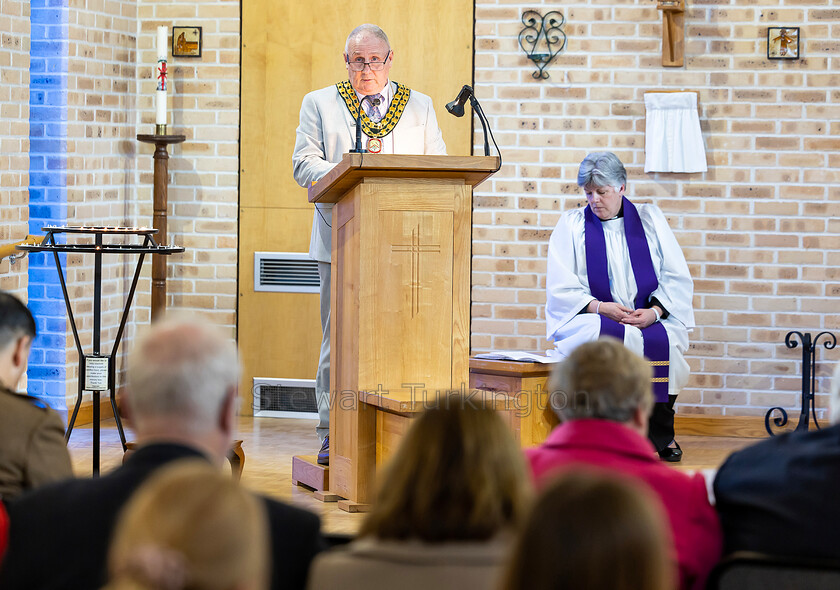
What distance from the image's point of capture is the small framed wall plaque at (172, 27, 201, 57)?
643cm

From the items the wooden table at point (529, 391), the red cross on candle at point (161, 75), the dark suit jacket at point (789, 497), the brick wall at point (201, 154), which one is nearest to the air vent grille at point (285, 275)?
the brick wall at point (201, 154)

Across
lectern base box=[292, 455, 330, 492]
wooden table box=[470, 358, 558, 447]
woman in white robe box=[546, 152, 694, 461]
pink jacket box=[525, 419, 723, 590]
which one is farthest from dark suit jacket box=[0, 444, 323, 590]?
woman in white robe box=[546, 152, 694, 461]

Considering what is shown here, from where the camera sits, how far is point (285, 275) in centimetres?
654

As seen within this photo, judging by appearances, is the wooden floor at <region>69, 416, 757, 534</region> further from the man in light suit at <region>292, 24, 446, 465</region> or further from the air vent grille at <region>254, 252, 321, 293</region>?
the air vent grille at <region>254, 252, 321, 293</region>

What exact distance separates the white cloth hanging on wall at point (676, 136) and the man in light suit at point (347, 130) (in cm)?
173

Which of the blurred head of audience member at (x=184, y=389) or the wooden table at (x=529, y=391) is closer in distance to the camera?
the blurred head of audience member at (x=184, y=389)

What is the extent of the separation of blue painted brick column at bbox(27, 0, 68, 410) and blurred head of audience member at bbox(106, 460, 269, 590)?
512cm

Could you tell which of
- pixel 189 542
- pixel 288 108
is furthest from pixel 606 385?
pixel 288 108

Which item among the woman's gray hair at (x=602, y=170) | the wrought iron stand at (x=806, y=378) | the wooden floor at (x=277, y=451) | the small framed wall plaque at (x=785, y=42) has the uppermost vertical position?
the small framed wall plaque at (x=785, y=42)

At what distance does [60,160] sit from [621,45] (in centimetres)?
309

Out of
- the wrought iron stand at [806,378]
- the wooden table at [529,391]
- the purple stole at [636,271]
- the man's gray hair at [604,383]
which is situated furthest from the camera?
the wrought iron stand at [806,378]

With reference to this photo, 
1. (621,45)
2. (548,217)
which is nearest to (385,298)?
(548,217)

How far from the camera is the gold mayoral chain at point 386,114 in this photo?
4730mm

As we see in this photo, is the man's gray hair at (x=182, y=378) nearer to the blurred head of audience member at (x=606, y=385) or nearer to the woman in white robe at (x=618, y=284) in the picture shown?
the blurred head of audience member at (x=606, y=385)
